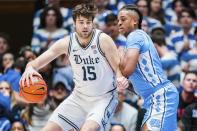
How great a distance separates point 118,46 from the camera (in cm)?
864

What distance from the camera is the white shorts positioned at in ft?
18.9

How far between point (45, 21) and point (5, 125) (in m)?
3.13

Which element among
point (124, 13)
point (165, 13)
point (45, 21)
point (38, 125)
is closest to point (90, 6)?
point (124, 13)

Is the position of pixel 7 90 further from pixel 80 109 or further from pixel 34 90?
pixel 80 109

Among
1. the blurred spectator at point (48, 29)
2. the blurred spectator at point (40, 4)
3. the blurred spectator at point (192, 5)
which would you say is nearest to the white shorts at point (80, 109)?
the blurred spectator at point (48, 29)

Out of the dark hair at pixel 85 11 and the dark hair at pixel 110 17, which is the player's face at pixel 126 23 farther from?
the dark hair at pixel 110 17

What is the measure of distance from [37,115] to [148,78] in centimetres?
342

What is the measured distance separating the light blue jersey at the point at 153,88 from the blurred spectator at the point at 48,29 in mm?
4605

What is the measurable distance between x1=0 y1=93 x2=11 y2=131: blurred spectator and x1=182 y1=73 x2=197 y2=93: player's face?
10.7 feet

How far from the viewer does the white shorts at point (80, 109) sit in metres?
5.77

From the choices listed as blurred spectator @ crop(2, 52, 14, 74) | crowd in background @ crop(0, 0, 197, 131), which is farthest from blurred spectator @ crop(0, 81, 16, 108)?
blurred spectator @ crop(2, 52, 14, 74)

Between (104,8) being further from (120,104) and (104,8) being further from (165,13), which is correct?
(120,104)

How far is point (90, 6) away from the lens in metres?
5.84

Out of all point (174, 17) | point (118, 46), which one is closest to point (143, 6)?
point (174, 17)
